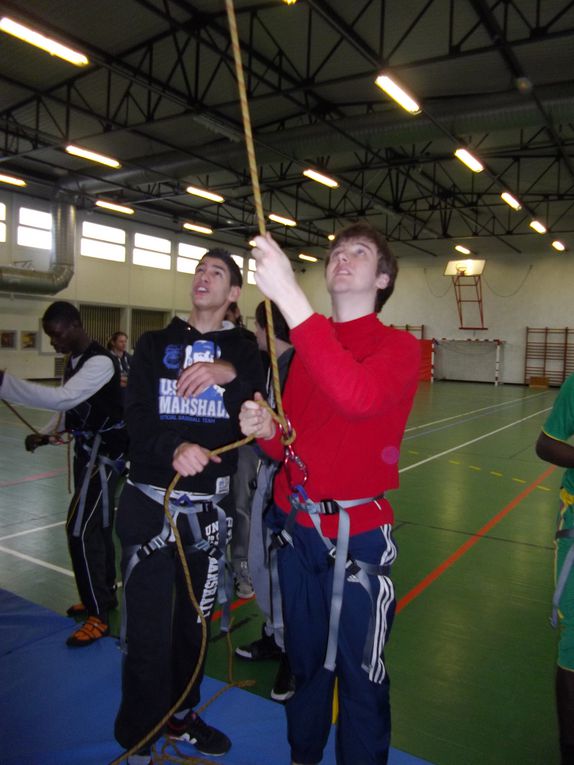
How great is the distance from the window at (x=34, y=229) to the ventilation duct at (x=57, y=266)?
0.95 metres

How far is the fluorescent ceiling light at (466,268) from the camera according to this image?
76.0 ft

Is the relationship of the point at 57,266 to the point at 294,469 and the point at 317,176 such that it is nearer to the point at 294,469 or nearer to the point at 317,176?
the point at 317,176

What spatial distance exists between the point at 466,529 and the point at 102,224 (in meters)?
18.7

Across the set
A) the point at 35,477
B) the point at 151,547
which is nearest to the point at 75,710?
the point at 151,547

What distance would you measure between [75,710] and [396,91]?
912 centimetres

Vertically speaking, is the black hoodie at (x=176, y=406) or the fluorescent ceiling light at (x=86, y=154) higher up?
the fluorescent ceiling light at (x=86, y=154)

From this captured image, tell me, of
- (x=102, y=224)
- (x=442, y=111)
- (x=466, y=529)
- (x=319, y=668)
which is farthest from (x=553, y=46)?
(x=102, y=224)

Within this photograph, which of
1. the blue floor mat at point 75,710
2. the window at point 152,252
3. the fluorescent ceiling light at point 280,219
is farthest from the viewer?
the window at point 152,252

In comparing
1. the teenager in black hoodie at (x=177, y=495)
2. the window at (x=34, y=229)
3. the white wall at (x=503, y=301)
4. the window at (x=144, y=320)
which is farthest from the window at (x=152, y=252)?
the teenager in black hoodie at (x=177, y=495)

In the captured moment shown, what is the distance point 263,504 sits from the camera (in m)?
2.21

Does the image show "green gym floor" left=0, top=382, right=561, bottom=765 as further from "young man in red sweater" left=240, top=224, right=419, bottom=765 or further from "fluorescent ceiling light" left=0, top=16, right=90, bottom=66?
"fluorescent ceiling light" left=0, top=16, right=90, bottom=66

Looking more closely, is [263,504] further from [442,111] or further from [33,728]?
[442,111]

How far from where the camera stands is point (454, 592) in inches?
160

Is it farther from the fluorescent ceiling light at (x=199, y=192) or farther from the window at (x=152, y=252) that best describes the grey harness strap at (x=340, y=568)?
the window at (x=152, y=252)
